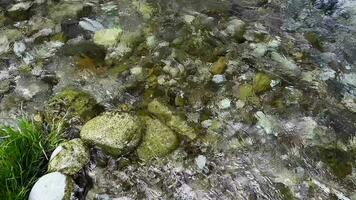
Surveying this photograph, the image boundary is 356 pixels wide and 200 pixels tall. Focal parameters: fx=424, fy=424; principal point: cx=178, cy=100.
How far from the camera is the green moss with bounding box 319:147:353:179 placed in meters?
3.14

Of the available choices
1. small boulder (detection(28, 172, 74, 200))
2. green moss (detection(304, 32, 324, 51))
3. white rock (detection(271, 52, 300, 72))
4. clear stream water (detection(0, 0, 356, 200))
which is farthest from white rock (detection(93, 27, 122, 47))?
green moss (detection(304, 32, 324, 51))

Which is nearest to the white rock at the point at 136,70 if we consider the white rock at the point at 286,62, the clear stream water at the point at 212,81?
the clear stream water at the point at 212,81

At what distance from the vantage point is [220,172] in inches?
124

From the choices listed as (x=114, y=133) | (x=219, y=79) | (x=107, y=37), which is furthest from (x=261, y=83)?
(x=107, y=37)

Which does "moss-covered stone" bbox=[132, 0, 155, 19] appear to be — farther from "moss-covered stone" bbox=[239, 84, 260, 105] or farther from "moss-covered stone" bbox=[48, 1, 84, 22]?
"moss-covered stone" bbox=[239, 84, 260, 105]

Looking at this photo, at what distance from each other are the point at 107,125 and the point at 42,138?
0.49m

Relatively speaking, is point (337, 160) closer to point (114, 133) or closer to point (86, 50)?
point (114, 133)

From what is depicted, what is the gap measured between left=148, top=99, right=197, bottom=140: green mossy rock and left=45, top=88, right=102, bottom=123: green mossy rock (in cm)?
47

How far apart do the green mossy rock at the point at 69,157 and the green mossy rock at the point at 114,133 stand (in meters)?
0.10

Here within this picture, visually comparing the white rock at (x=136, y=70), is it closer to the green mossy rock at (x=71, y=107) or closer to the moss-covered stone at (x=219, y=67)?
the green mossy rock at (x=71, y=107)

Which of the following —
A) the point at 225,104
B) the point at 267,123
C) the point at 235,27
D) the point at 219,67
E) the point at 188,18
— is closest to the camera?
the point at 267,123

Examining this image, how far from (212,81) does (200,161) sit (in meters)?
0.90

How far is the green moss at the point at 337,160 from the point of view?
3141 mm

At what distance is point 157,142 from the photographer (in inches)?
129
